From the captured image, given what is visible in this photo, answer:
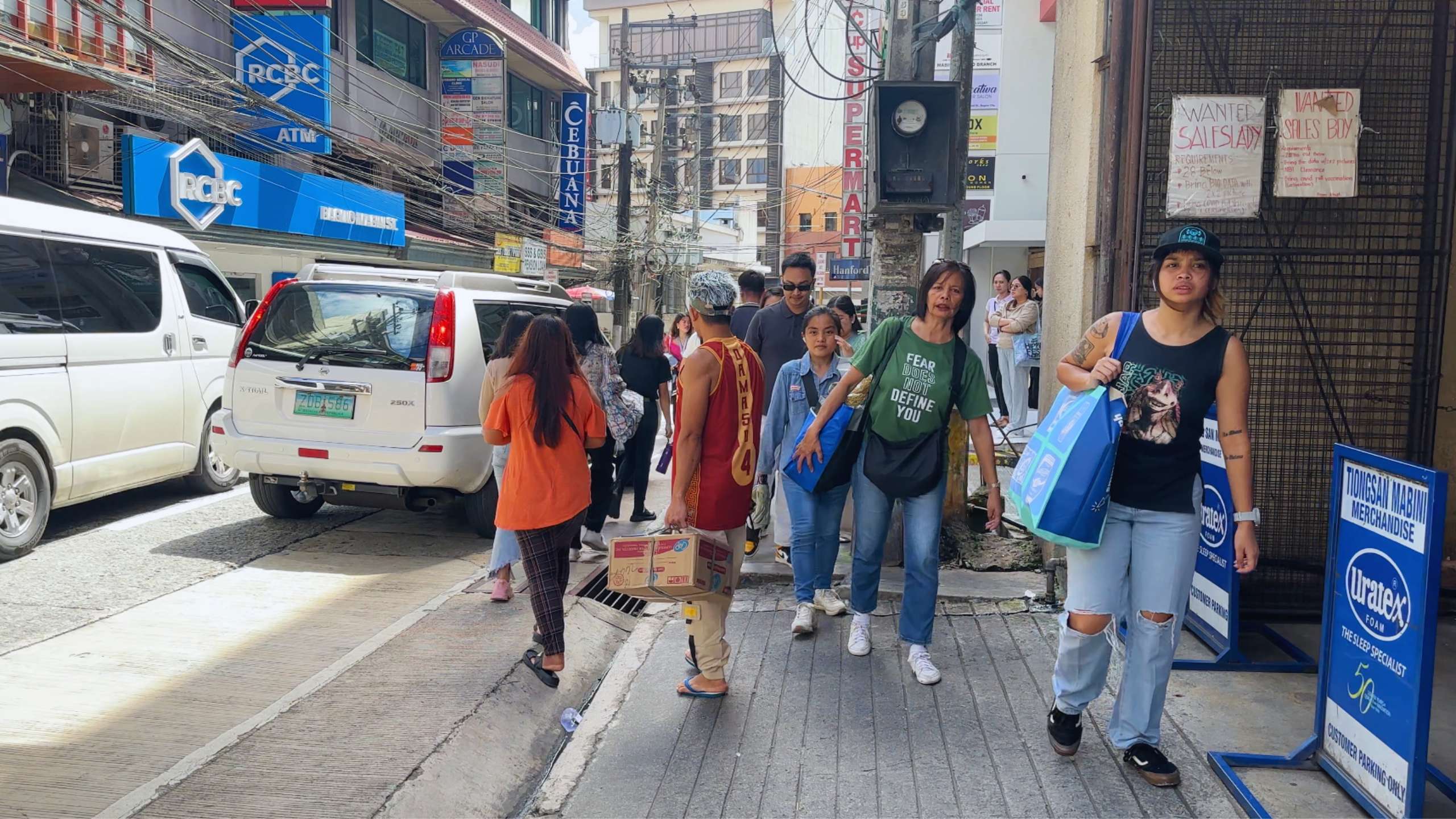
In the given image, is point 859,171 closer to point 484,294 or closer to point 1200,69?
point 484,294

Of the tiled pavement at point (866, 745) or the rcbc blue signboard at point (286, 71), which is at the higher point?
the rcbc blue signboard at point (286, 71)

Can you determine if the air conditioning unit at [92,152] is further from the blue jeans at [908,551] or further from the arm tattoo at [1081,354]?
the arm tattoo at [1081,354]

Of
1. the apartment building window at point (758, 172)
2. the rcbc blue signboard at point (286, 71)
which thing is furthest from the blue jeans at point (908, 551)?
the apartment building window at point (758, 172)

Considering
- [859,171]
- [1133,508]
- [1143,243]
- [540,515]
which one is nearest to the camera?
[1133,508]

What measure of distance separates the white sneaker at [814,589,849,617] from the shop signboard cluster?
69.1 feet

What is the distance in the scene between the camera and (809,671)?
15.9 feet

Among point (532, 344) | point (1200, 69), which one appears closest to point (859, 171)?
point (1200, 69)

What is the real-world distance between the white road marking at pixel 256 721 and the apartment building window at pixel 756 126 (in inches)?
2225

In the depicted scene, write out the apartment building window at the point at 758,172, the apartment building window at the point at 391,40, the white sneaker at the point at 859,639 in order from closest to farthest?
the white sneaker at the point at 859,639 < the apartment building window at the point at 391,40 < the apartment building window at the point at 758,172

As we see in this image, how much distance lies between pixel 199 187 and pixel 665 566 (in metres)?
14.1

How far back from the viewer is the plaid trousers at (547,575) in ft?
15.3

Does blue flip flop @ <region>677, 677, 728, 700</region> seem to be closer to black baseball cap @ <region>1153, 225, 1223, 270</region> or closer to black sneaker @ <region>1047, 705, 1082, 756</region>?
black sneaker @ <region>1047, 705, 1082, 756</region>

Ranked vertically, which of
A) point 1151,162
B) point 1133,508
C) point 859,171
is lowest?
point 1133,508

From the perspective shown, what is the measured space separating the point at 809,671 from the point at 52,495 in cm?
535
